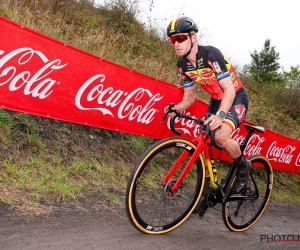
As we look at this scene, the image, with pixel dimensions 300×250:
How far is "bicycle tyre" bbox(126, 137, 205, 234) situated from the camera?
371 centimetres

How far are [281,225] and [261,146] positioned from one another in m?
3.18

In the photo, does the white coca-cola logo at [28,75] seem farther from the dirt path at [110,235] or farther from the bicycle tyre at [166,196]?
the bicycle tyre at [166,196]

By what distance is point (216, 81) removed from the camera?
15.1 ft

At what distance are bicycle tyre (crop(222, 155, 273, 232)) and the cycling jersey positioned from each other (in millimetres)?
1105

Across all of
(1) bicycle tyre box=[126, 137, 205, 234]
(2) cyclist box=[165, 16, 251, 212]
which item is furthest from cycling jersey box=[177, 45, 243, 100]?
(1) bicycle tyre box=[126, 137, 205, 234]

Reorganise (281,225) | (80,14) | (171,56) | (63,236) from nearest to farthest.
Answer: (63,236) < (281,225) < (80,14) < (171,56)

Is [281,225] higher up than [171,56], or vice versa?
[171,56]

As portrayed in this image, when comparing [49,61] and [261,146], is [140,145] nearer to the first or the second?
[49,61]

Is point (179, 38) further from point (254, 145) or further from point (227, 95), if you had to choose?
point (254, 145)

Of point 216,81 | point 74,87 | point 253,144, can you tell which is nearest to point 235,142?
point 216,81

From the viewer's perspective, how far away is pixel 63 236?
→ 11.6 ft

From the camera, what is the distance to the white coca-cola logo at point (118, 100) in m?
5.20

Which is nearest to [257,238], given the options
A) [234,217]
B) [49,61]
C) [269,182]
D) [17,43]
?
[234,217]

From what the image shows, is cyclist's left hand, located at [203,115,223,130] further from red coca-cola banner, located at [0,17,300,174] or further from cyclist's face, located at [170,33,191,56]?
red coca-cola banner, located at [0,17,300,174]
